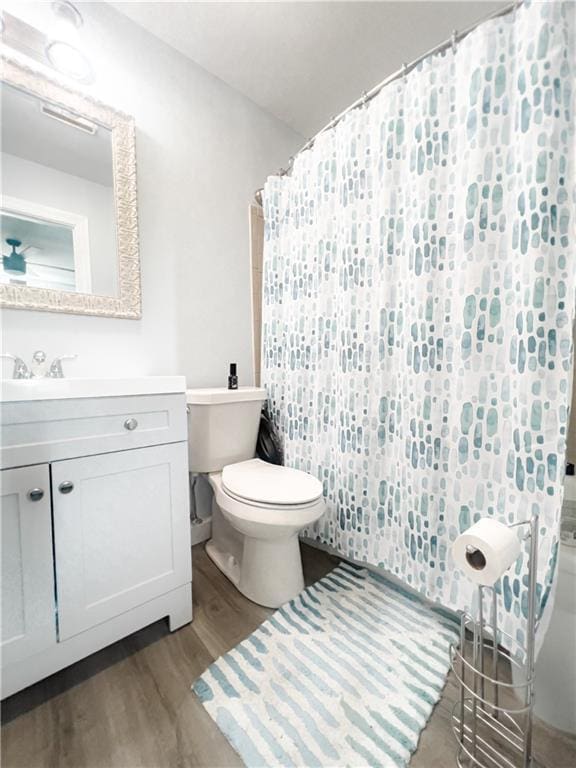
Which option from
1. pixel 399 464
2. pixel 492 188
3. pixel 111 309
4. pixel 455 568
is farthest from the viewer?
pixel 111 309

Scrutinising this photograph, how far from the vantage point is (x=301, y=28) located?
136 centimetres

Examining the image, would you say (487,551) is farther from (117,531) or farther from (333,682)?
(117,531)

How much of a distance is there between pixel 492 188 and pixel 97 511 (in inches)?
56.7

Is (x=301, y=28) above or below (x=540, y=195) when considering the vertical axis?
above

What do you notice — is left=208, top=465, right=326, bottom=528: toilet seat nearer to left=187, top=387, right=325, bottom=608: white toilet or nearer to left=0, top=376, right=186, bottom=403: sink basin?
left=187, top=387, right=325, bottom=608: white toilet

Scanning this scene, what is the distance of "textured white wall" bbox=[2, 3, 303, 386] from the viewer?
A: 128cm

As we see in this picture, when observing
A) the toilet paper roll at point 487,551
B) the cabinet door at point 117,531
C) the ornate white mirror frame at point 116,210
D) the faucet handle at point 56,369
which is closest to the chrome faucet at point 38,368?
the faucet handle at point 56,369

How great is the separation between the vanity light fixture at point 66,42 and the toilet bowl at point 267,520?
1.63 meters

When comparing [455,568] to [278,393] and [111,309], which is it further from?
[111,309]

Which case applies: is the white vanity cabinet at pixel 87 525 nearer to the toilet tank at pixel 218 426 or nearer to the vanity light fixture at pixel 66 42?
the toilet tank at pixel 218 426

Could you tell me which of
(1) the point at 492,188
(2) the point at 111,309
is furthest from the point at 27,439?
(1) the point at 492,188

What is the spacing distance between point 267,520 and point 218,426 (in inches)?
19.2

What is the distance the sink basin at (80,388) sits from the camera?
77 centimetres

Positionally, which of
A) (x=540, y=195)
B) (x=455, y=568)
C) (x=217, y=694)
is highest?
(x=540, y=195)
